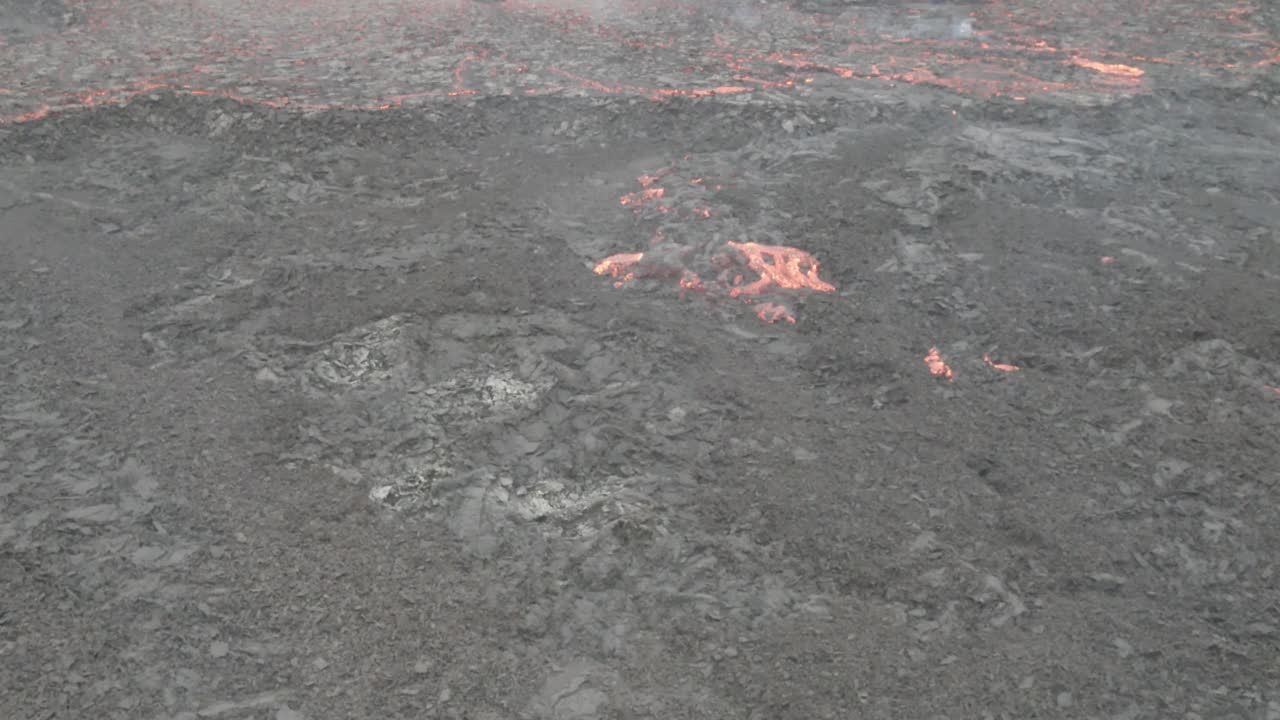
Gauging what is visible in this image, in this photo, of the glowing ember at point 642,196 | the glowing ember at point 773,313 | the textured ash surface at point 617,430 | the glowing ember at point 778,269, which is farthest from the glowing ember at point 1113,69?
the glowing ember at point 773,313

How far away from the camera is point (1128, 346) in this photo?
438cm

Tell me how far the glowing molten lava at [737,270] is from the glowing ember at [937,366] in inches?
28.1

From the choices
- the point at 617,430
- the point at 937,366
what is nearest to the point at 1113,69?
the point at 937,366

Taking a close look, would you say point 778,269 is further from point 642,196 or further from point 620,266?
point 642,196

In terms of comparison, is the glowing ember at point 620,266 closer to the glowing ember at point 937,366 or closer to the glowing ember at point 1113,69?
the glowing ember at point 937,366

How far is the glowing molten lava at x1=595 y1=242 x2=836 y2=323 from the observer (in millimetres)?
4828

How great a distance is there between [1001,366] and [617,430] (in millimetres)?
1920

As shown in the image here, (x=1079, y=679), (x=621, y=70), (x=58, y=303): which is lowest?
(x=1079, y=679)

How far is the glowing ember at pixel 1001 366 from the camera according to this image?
168 inches

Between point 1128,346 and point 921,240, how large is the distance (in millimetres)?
1316

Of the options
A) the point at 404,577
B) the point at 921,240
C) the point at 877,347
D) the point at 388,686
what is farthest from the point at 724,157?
the point at 388,686

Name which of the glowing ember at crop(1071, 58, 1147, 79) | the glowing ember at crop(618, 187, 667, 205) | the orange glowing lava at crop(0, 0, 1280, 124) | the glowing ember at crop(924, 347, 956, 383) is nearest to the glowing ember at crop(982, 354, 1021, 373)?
the glowing ember at crop(924, 347, 956, 383)

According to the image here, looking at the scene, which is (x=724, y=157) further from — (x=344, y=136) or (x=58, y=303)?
(x=58, y=303)

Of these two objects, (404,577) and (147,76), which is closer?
(404,577)
